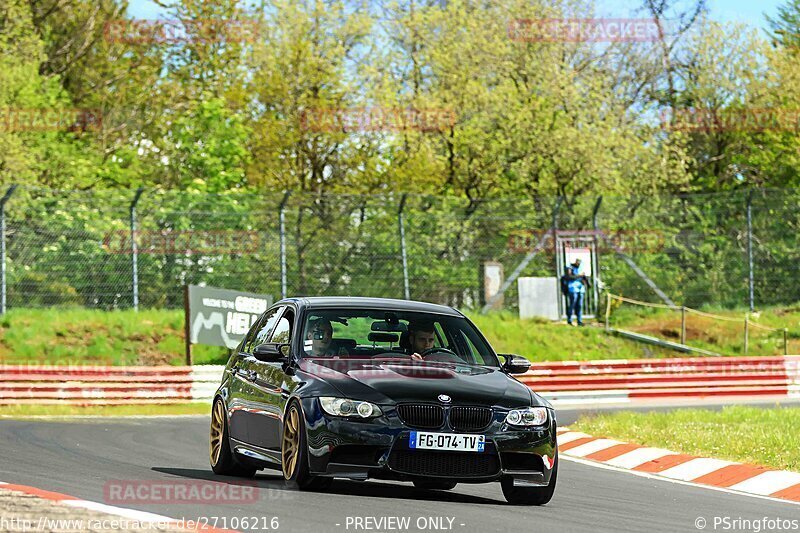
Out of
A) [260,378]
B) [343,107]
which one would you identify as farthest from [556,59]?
[260,378]

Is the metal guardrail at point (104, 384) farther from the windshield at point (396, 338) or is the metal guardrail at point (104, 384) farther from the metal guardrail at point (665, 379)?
the windshield at point (396, 338)

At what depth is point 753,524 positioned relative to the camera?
30.2ft

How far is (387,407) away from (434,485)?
3.55 feet

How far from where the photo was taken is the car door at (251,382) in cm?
1091

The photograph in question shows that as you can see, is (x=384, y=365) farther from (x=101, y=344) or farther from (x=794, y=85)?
(x=794, y=85)

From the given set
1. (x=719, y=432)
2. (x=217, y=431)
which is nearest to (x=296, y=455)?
(x=217, y=431)

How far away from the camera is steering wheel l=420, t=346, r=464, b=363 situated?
10.7 metres

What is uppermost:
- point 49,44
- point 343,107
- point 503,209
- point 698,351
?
point 49,44

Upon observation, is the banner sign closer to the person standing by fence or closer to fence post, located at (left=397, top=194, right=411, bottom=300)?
fence post, located at (left=397, top=194, right=411, bottom=300)

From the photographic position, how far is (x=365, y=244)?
31.5 meters

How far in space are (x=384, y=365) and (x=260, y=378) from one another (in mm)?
1230

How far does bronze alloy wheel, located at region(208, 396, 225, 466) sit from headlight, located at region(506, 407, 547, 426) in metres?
2.84

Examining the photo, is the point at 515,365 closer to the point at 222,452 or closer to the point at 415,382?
the point at 415,382

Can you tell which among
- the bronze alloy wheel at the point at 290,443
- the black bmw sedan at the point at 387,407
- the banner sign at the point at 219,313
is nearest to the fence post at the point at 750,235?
the banner sign at the point at 219,313
